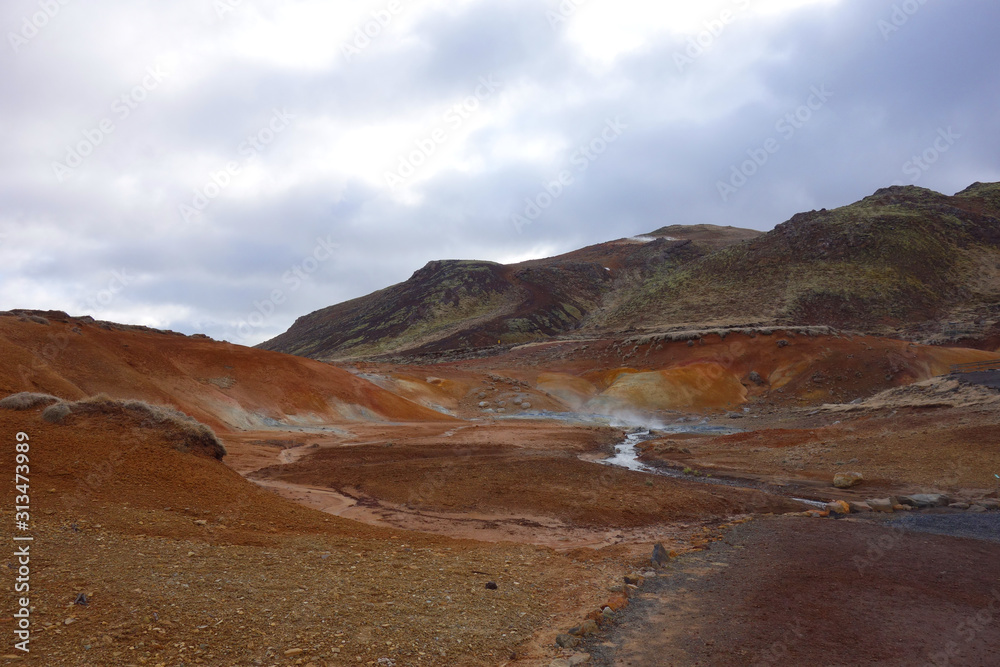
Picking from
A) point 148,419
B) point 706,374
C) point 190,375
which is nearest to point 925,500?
point 148,419

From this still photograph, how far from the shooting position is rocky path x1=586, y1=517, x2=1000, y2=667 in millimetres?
7266

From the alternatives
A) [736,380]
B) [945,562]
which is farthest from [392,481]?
[736,380]

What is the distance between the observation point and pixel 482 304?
12800 centimetres

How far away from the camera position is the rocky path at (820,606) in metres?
7.27

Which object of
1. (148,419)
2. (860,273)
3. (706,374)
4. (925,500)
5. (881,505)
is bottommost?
(925,500)

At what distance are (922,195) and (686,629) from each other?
373 ft

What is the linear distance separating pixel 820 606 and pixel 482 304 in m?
120

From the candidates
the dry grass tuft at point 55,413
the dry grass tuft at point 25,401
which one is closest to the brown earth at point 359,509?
the dry grass tuft at point 55,413

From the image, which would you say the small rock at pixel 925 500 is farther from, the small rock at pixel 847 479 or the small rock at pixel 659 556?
the small rock at pixel 659 556

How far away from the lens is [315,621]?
6.71 meters

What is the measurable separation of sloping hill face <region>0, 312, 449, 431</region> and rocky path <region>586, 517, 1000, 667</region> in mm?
20107

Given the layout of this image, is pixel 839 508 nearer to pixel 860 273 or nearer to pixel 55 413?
pixel 55 413

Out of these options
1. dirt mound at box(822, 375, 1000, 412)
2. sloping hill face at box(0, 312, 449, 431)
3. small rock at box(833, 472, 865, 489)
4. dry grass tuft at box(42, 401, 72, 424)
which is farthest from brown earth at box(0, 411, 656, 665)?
dirt mound at box(822, 375, 1000, 412)

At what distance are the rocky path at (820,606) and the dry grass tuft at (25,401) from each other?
13772 millimetres
